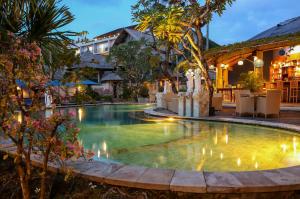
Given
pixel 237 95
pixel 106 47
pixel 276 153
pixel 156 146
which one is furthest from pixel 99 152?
pixel 106 47

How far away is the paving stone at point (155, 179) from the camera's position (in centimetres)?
264

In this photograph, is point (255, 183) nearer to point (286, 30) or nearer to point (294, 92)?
point (294, 92)

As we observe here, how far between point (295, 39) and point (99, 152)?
356 inches

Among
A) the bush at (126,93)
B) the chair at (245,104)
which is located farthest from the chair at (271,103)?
the bush at (126,93)

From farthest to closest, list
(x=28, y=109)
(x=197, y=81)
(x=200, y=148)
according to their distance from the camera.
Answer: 1. (x=197, y=81)
2. (x=200, y=148)
3. (x=28, y=109)

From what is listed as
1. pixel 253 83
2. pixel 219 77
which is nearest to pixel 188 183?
pixel 253 83

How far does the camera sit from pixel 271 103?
28.4 ft

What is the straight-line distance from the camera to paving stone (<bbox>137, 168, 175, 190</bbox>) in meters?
2.64

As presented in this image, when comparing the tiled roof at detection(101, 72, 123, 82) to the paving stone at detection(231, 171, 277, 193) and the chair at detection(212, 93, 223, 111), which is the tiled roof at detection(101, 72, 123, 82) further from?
the paving stone at detection(231, 171, 277, 193)

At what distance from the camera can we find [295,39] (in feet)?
33.4

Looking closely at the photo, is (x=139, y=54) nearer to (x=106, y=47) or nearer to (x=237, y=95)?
(x=237, y=95)

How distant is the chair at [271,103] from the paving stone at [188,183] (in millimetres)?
6586

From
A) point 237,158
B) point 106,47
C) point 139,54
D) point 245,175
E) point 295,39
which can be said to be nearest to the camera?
point 245,175

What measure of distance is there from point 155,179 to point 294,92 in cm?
1251
